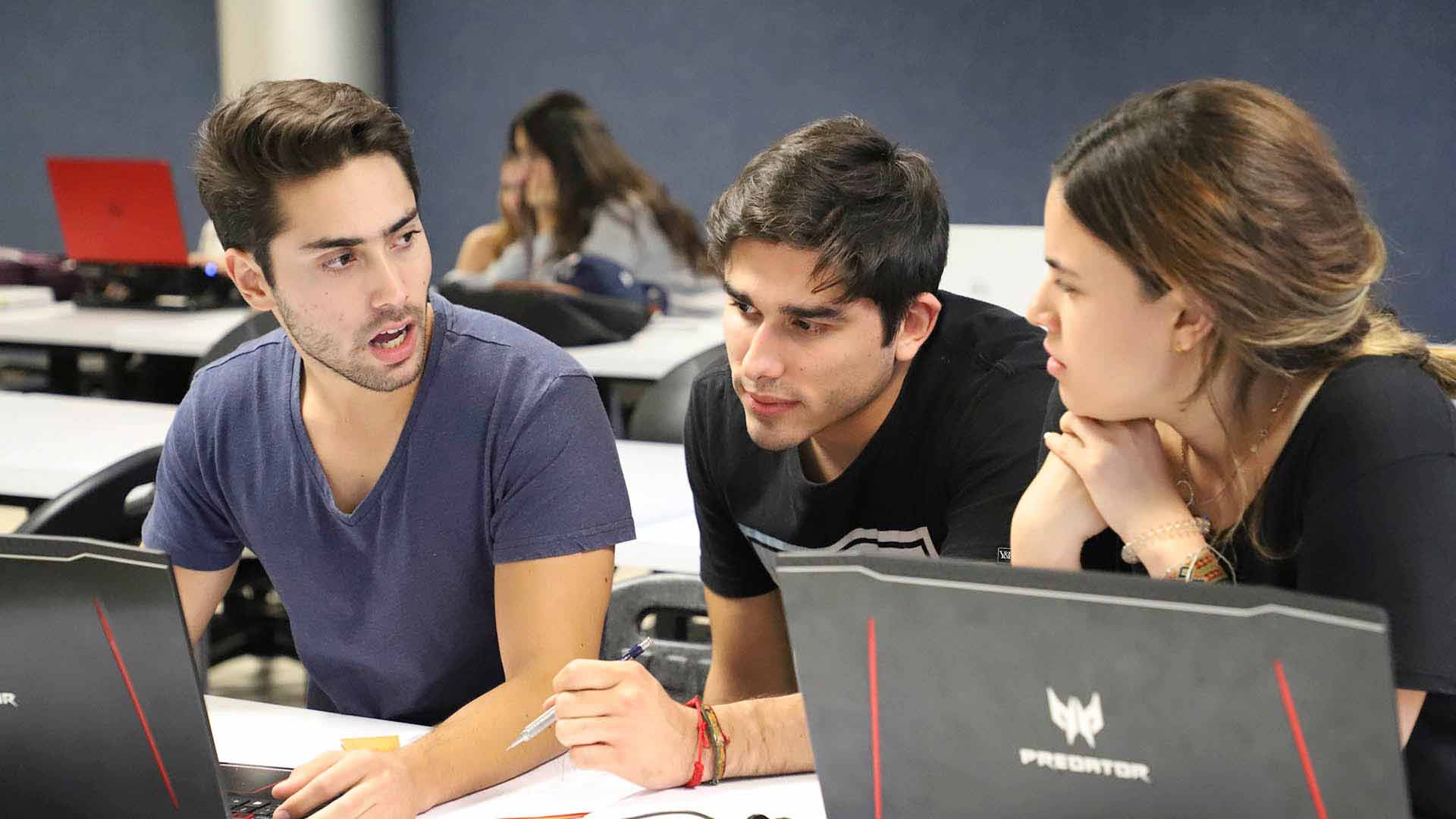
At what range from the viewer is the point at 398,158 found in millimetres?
1621

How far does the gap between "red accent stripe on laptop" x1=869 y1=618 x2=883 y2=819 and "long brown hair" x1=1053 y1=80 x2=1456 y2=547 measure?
1.49 ft

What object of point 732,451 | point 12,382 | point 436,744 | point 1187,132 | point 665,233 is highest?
point 1187,132

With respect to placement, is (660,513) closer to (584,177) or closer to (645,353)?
(645,353)

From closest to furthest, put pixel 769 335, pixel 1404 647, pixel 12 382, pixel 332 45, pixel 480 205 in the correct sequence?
pixel 1404 647 < pixel 769 335 < pixel 12 382 < pixel 332 45 < pixel 480 205

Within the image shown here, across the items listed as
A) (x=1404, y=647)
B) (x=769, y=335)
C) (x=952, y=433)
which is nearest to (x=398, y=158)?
(x=769, y=335)

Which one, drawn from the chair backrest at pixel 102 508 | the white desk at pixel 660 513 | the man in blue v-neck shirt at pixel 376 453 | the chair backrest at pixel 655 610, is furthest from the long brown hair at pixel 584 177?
the man in blue v-neck shirt at pixel 376 453

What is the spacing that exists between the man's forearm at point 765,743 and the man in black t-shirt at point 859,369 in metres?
0.18

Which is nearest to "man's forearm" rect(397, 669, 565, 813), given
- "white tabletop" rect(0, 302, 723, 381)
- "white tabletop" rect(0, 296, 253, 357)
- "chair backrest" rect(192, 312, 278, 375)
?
"chair backrest" rect(192, 312, 278, 375)

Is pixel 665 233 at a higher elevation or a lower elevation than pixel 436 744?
lower

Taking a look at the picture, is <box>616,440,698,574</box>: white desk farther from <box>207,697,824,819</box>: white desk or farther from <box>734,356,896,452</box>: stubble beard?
<box>207,697,824,819</box>: white desk

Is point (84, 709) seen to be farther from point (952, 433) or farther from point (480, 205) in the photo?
point (480, 205)

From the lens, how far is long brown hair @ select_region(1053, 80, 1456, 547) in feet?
3.68

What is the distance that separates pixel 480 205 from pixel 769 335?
4.83 meters

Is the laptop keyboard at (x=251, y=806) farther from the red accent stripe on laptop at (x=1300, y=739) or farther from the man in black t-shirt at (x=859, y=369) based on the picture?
the red accent stripe on laptop at (x=1300, y=739)
